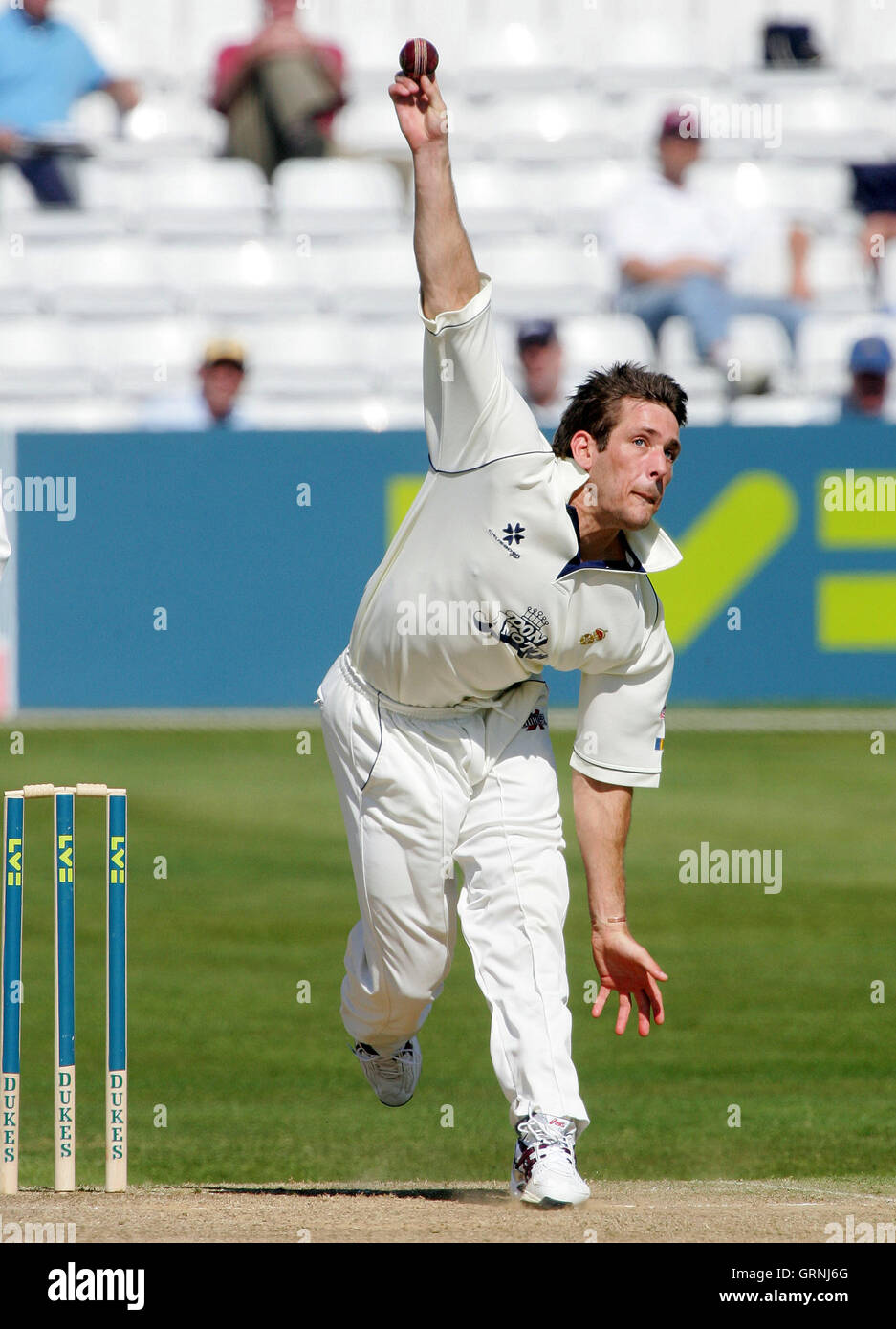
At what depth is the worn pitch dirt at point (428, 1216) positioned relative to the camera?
407 cm

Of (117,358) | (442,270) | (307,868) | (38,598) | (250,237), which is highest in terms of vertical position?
(250,237)

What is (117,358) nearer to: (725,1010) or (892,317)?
(892,317)

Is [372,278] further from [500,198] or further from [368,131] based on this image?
[368,131]

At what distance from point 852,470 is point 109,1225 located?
8220 millimetres

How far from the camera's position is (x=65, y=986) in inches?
185

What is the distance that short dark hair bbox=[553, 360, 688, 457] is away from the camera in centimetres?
458

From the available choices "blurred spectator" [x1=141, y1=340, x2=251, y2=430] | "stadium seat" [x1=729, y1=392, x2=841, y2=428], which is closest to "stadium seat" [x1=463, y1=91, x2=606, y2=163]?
"stadium seat" [x1=729, y1=392, x2=841, y2=428]

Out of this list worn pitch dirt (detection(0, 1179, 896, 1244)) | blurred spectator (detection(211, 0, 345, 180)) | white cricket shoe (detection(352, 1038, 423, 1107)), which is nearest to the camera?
worn pitch dirt (detection(0, 1179, 896, 1244))

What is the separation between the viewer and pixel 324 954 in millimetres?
7602

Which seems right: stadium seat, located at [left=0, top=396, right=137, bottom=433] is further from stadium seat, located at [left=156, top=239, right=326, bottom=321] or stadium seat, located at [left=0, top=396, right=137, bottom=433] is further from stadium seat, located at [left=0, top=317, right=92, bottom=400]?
stadium seat, located at [left=156, top=239, right=326, bottom=321]

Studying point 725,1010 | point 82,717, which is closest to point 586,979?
point 725,1010

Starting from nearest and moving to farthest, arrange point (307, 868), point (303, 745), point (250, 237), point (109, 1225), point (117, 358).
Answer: point (109, 1225)
point (307, 868)
point (303, 745)
point (117, 358)
point (250, 237)

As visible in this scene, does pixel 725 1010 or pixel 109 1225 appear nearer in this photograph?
pixel 109 1225

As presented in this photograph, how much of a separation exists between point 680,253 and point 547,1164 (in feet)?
33.7
